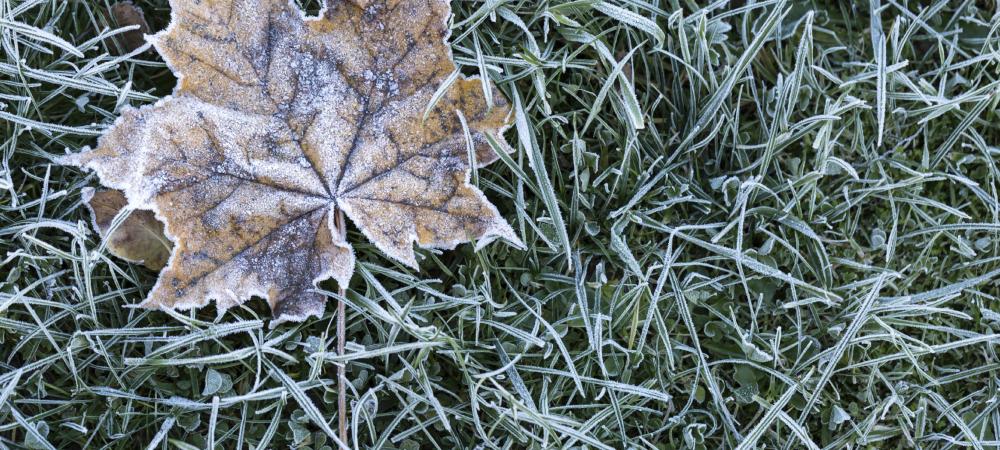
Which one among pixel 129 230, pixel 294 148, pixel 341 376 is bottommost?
pixel 341 376

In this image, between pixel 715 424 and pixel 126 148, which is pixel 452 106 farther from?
pixel 715 424

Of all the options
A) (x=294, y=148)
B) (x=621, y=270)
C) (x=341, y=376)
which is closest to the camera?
(x=294, y=148)

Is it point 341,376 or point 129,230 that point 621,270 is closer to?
point 341,376

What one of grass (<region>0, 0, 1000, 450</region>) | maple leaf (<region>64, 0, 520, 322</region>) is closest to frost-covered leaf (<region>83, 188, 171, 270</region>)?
grass (<region>0, 0, 1000, 450</region>)

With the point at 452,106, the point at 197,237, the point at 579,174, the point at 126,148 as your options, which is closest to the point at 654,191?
the point at 579,174

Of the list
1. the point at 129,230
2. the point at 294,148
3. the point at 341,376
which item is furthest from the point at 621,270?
the point at 129,230

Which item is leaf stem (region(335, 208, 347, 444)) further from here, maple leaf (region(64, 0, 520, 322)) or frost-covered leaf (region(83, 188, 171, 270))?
Answer: frost-covered leaf (region(83, 188, 171, 270))

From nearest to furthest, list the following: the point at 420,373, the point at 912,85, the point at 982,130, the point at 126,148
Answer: the point at 126,148
the point at 420,373
the point at 912,85
the point at 982,130
